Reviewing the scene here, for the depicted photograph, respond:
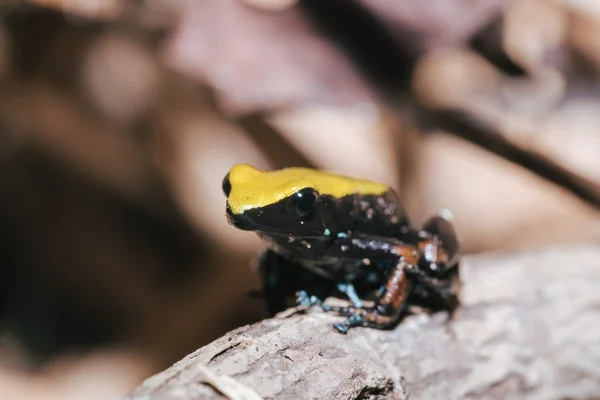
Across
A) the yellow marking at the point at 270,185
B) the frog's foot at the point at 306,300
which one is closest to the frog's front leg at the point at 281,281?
the frog's foot at the point at 306,300

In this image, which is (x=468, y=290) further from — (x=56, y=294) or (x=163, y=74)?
(x=56, y=294)

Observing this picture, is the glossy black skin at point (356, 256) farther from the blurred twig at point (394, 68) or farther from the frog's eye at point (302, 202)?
the blurred twig at point (394, 68)

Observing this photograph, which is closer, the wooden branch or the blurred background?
the wooden branch

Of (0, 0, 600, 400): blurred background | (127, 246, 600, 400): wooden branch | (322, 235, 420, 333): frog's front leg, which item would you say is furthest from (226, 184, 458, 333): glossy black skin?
(0, 0, 600, 400): blurred background

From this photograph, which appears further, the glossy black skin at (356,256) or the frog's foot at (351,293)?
the frog's foot at (351,293)

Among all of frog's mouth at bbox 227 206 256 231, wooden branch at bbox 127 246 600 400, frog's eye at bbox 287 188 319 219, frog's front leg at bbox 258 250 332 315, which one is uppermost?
frog's eye at bbox 287 188 319 219

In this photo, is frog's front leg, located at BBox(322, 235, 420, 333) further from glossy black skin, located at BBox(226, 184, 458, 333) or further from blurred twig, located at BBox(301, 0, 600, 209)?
blurred twig, located at BBox(301, 0, 600, 209)

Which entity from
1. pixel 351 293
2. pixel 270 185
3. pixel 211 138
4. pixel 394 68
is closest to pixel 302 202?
pixel 270 185
